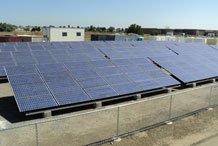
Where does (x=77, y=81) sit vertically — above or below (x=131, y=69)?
below

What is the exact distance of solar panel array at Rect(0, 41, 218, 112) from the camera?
45.5 feet

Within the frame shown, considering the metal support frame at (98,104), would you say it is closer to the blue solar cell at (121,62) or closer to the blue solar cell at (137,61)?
the blue solar cell at (121,62)

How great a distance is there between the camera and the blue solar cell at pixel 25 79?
1403cm

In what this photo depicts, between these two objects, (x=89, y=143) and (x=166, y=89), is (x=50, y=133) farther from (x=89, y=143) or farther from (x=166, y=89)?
(x=166, y=89)

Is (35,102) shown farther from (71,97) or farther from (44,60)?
(44,60)

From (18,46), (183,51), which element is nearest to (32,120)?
(18,46)

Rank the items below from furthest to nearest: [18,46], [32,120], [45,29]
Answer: [45,29] → [18,46] → [32,120]

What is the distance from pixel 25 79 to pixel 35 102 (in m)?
2.01

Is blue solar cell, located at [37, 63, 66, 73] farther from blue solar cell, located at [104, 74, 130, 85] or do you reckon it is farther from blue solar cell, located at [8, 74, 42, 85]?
blue solar cell, located at [104, 74, 130, 85]

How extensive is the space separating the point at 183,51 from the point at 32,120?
20762mm

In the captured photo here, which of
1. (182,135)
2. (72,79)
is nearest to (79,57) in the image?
(72,79)

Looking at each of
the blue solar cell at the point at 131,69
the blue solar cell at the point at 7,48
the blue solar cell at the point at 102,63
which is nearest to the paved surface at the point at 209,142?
the blue solar cell at the point at 131,69

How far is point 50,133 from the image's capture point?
1038cm

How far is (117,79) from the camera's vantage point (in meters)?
16.9
